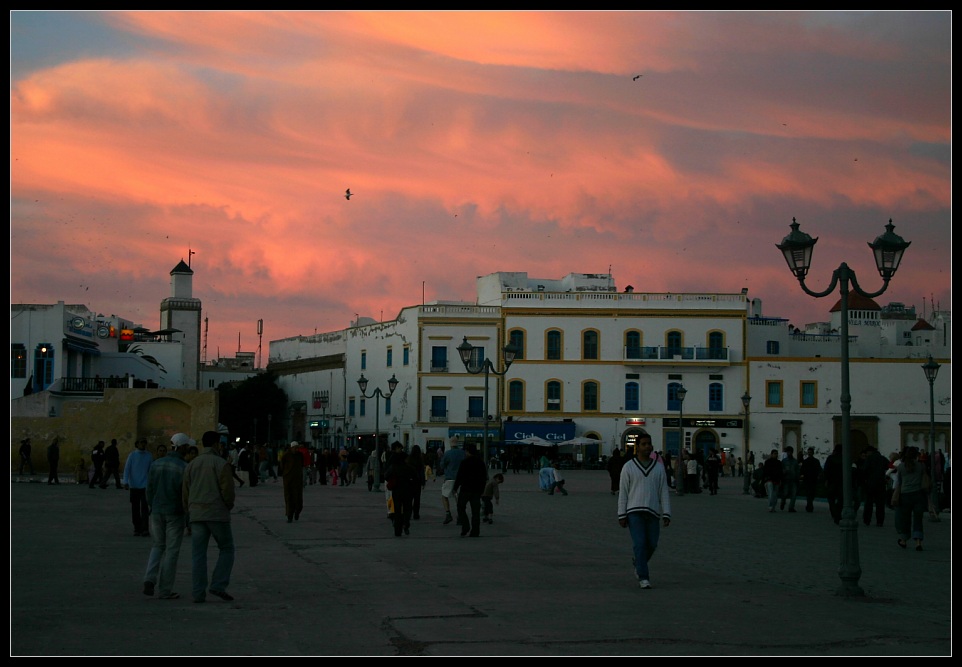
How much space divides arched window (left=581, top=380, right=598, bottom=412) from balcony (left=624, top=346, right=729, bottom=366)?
249 cm

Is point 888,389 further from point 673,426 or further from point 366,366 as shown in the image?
point 366,366

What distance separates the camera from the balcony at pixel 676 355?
7381cm

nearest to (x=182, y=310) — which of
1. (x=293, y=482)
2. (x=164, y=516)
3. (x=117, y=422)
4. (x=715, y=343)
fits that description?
(x=715, y=343)

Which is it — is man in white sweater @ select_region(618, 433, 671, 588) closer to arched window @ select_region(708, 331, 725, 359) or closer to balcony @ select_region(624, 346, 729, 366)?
balcony @ select_region(624, 346, 729, 366)

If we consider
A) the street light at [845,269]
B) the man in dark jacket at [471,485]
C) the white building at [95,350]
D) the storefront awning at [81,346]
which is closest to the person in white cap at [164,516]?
the street light at [845,269]

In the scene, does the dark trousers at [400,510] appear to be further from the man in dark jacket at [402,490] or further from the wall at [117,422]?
the wall at [117,422]

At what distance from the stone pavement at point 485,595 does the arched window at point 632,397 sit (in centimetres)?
5085

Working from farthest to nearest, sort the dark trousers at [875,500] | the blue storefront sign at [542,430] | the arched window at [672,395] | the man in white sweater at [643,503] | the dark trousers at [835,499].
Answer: the arched window at [672,395] → the blue storefront sign at [542,430] → the dark trousers at [835,499] → the dark trousers at [875,500] → the man in white sweater at [643,503]

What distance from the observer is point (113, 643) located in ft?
30.7

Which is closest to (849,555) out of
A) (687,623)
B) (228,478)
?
(687,623)

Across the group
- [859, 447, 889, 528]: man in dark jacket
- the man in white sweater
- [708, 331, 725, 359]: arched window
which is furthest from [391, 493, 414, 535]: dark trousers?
[708, 331, 725, 359]: arched window

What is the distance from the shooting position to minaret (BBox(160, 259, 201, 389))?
9594cm

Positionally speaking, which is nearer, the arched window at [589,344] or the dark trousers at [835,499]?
the dark trousers at [835,499]

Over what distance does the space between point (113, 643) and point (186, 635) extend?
60 cm
